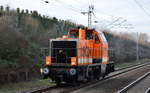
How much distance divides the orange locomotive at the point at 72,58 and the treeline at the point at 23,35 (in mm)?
5686

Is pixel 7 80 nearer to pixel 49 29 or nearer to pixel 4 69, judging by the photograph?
pixel 4 69

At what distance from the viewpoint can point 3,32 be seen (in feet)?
74.0

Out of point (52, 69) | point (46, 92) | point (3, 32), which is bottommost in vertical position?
point (46, 92)

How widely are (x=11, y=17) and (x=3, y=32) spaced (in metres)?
5.77

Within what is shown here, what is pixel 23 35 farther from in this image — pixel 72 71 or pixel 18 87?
pixel 72 71

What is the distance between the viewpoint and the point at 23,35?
26453 millimetres

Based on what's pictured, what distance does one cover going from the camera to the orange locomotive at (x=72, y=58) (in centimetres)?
1444

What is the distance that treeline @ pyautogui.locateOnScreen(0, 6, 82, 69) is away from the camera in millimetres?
21328

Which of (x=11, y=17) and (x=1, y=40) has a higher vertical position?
(x=11, y=17)

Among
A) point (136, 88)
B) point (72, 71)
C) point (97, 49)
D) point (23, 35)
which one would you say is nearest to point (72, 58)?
point (72, 71)

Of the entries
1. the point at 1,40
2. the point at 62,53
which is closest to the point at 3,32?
the point at 1,40

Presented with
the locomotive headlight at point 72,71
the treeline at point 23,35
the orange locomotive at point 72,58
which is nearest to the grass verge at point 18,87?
the orange locomotive at point 72,58

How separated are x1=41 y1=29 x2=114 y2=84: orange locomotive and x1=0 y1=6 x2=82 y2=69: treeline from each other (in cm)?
569

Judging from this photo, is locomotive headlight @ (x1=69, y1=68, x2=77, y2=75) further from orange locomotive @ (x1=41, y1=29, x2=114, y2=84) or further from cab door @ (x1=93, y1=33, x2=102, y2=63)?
cab door @ (x1=93, y1=33, x2=102, y2=63)
